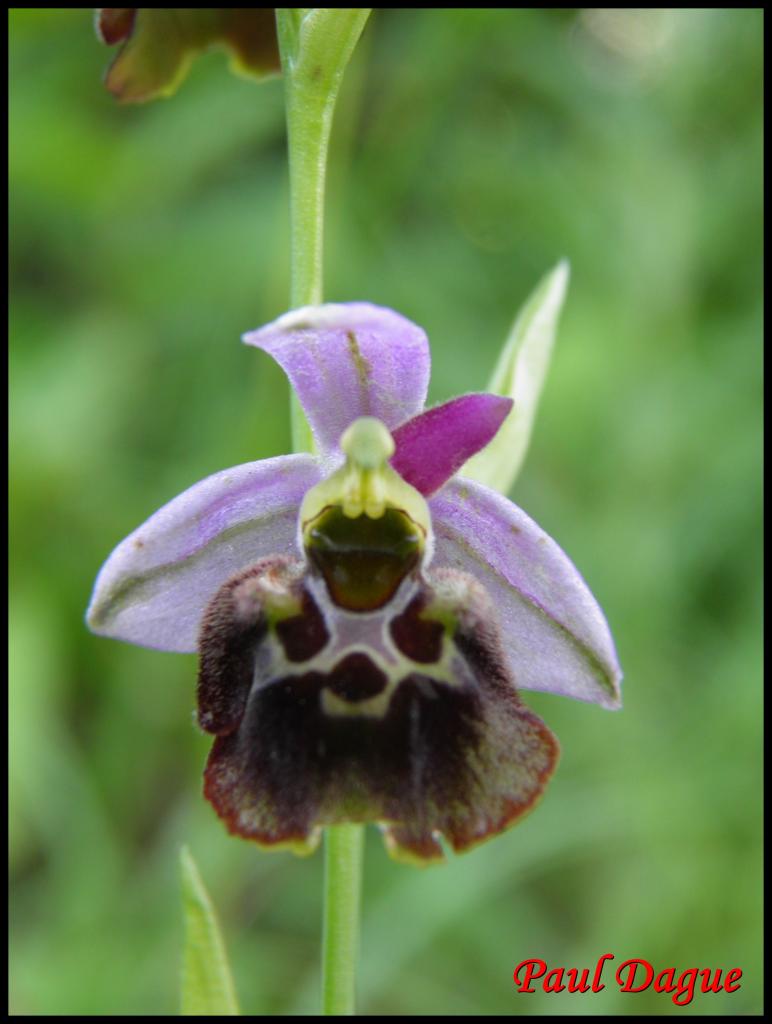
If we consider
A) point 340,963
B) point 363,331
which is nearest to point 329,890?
point 340,963

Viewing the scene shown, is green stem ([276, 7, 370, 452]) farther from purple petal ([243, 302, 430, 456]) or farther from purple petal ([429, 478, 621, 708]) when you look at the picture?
purple petal ([429, 478, 621, 708])

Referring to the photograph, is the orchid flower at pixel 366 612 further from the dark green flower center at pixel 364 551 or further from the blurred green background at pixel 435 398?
the blurred green background at pixel 435 398

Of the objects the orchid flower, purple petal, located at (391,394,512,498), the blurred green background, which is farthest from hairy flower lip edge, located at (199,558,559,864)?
the blurred green background

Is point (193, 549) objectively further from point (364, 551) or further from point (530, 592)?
point (530, 592)

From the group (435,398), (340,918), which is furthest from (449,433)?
→ (435,398)

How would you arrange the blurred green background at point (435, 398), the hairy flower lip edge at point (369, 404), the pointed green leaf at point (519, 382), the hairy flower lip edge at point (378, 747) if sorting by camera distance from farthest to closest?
the blurred green background at point (435, 398) < the pointed green leaf at point (519, 382) < the hairy flower lip edge at point (369, 404) < the hairy flower lip edge at point (378, 747)

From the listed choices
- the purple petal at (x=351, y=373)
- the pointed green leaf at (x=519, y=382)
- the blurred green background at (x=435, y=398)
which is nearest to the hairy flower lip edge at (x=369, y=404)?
the purple petal at (x=351, y=373)

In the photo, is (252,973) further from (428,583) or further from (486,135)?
(486,135)
